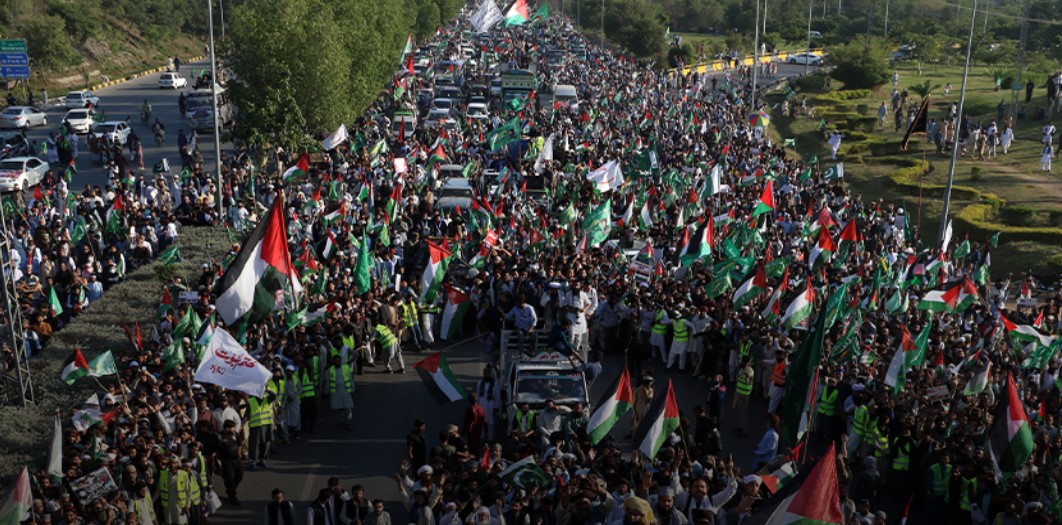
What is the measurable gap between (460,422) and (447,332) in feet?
10.7

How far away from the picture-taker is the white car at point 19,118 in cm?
4578

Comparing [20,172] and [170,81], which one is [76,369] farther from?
[170,81]

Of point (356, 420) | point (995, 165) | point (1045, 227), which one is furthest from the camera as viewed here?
point (995, 165)

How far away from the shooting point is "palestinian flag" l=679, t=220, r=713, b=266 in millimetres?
21531

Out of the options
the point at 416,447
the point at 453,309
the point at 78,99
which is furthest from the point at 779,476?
the point at 78,99

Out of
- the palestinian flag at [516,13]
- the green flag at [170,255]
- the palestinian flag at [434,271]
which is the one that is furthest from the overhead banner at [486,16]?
the palestinian flag at [434,271]

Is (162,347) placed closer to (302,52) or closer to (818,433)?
(818,433)

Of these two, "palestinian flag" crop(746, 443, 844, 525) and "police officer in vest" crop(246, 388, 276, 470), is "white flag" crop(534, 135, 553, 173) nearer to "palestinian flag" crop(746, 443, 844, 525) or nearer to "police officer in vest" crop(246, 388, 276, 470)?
"police officer in vest" crop(246, 388, 276, 470)

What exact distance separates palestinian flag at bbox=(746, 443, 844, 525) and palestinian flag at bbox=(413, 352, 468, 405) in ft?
18.6

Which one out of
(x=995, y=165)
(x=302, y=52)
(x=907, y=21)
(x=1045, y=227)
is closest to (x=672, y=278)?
(x=1045, y=227)

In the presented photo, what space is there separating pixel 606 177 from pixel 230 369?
15.0 metres

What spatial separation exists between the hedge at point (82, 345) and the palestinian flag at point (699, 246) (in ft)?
31.4

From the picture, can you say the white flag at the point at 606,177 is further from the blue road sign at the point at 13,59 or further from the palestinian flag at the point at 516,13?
the palestinian flag at the point at 516,13

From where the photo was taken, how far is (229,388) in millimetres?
14367
